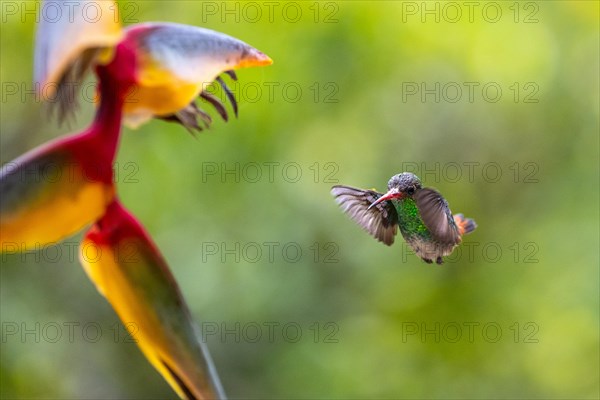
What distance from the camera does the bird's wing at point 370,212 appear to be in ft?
2.60

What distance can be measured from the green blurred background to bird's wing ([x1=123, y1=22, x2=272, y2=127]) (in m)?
1.28

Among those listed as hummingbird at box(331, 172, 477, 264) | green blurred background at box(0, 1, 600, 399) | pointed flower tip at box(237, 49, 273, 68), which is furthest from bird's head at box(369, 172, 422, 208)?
green blurred background at box(0, 1, 600, 399)

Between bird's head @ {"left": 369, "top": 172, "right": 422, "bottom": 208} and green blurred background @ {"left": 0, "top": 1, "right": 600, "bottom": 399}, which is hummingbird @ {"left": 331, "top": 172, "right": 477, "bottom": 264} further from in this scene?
green blurred background @ {"left": 0, "top": 1, "right": 600, "bottom": 399}

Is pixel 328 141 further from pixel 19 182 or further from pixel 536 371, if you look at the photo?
pixel 19 182

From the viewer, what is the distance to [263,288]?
5.89 feet

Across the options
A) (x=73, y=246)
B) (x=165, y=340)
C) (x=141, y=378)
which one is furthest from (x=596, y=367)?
(x=165, y=340)

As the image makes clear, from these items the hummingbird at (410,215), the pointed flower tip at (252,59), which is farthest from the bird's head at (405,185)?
the pointed flower tip at (252,59)

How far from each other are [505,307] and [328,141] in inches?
20.0

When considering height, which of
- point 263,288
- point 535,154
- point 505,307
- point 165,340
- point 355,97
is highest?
point 165,340

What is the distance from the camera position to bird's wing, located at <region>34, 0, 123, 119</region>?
0.38 meters

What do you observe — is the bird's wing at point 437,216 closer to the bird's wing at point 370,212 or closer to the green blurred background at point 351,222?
the bird's wing at point 370,212

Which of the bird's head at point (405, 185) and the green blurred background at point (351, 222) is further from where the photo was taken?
the green blurred background at point (351, 222)

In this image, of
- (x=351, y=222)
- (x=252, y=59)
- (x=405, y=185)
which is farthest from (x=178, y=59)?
(x=351, y=222)

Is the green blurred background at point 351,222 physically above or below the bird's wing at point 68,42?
below
